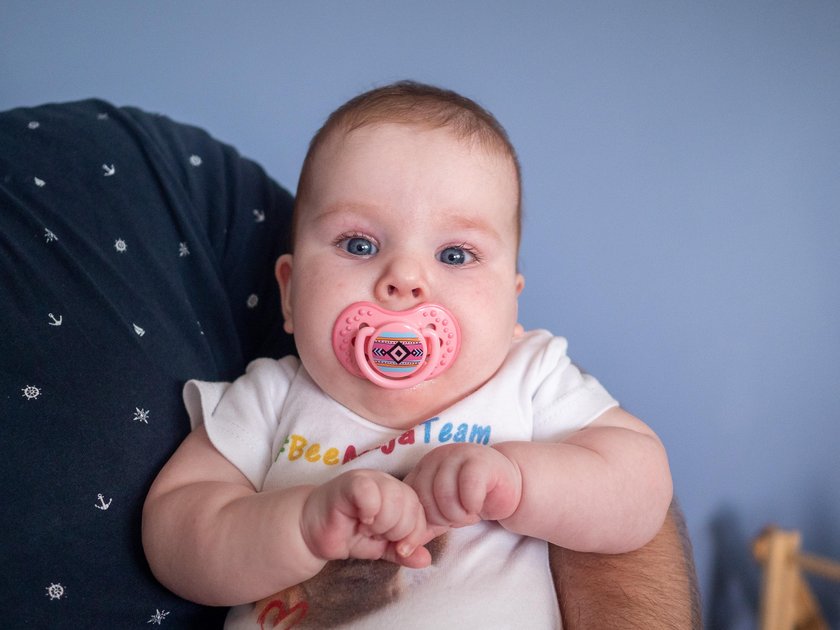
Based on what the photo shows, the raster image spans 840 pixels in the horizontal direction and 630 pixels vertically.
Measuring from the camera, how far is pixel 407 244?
2.85ft

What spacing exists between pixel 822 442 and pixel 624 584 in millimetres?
1410

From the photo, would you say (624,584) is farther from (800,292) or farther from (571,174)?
(800,292)

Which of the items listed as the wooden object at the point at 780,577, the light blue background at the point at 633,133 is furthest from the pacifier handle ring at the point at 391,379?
the wooden object at the point at 780,577

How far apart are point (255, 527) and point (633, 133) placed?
139 centimetres

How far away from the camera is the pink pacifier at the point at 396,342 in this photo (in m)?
0.82

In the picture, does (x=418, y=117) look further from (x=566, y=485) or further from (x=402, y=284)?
(x=566, y=485)

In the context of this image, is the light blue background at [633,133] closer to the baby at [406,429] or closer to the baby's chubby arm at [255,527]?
the baby at [406,429]

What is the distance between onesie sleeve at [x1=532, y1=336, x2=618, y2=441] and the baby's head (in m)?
0.07

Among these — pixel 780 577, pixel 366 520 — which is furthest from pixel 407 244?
pixel 780 577

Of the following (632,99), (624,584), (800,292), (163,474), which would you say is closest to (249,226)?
(163,474)

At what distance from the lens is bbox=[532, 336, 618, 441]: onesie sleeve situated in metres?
0.90

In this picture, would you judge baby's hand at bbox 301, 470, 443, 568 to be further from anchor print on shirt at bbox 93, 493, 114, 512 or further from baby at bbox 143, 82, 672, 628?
anchor print on shirt at bbox 93, 493, 114, 512

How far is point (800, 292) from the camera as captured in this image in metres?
1.86

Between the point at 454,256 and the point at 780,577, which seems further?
the point at 780,577
